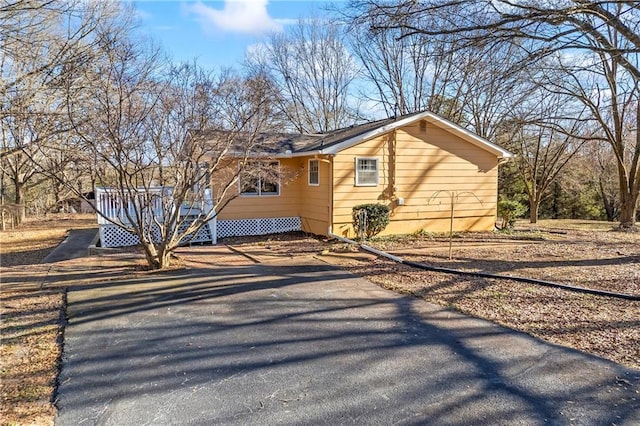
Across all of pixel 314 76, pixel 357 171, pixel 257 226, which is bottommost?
pixel 257 226

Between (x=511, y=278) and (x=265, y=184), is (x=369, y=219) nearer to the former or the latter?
(x=265, y=184)

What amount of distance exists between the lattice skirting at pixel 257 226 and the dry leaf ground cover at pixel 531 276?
802 mm

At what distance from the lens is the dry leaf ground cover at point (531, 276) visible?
14.8ft

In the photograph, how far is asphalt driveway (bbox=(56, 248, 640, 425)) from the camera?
2.89 meters

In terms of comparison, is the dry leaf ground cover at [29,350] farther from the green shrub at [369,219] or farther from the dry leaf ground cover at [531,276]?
the green shrub at [369,219]

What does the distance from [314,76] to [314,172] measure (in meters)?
15.3

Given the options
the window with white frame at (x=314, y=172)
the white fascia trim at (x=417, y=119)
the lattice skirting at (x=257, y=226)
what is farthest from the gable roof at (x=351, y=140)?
the lattice skirting at (x=257, y=226)

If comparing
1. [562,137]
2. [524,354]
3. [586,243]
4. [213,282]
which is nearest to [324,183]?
[213,282]

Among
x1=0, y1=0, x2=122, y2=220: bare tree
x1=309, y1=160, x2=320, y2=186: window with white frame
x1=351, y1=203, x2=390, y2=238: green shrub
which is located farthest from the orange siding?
x1=0, y1=0, x2=122, y2=220: bare tree

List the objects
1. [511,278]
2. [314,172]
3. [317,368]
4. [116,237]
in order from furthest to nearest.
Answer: [314,172] < [116,237] < [511,278] < [317,368]

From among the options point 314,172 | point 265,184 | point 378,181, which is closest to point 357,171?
point 378,181

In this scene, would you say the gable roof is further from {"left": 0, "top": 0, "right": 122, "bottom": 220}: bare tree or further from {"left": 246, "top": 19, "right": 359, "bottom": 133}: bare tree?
{"left": 246, "top": 19, "right": 359, "bottom": 133}: bare tree

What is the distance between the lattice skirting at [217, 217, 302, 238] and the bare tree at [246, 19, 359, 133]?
13325 mm

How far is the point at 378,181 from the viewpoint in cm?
1197
